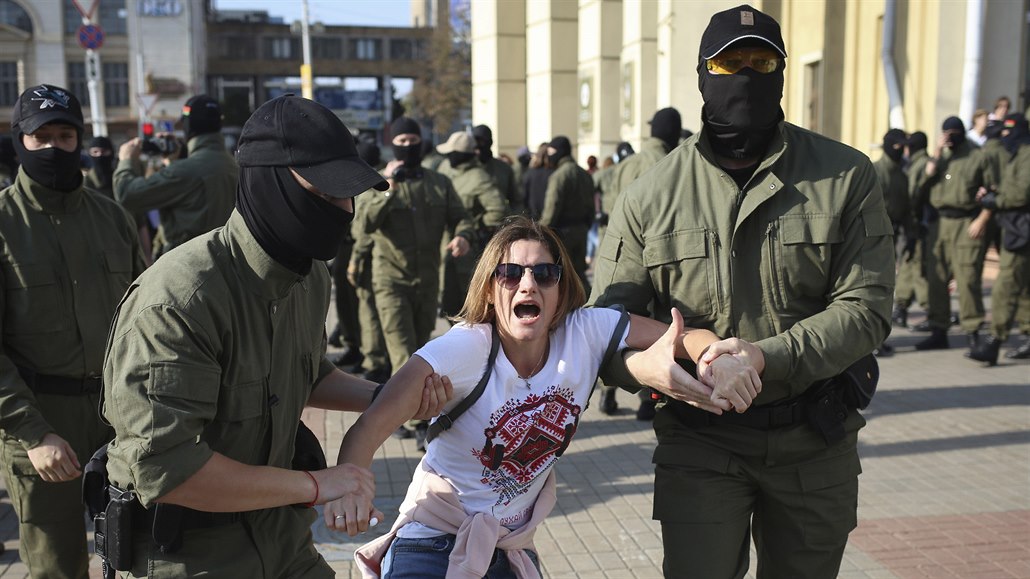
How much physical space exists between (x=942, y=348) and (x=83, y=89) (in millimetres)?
54319

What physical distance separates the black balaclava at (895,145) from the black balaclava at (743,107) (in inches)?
321


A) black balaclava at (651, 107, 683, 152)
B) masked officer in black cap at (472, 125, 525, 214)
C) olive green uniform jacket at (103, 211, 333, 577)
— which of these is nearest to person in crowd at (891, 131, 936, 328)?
black balaclava at (651, 107, 683, 152)

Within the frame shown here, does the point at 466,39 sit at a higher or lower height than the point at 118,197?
higher

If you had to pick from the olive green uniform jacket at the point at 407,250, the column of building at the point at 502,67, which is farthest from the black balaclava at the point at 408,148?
the column of building at the point at 502,67

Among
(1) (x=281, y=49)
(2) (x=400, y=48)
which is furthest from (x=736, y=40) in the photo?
(2) (x=400, y=48)

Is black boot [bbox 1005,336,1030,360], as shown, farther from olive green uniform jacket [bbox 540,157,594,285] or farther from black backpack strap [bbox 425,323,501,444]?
black backpack strap [bbox 425,323,501,444]

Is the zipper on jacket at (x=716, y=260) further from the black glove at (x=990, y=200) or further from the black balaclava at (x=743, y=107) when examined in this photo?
the black glove at (x=990, y=200)

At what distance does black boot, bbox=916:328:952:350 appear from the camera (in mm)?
10430

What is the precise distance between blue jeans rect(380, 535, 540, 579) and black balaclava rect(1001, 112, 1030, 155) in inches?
328

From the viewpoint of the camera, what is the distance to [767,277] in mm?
3170

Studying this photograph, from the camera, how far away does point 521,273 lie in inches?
125

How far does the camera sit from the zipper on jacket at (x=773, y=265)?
3.16 meters

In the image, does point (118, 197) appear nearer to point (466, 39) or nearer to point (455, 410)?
point (455, 410)

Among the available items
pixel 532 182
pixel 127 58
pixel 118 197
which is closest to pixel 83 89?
pixel 127 58
